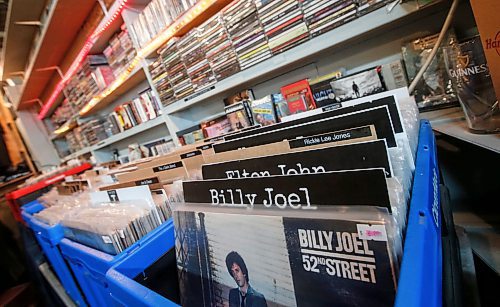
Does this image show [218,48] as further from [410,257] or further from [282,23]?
[410,257]

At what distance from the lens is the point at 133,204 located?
2.80ft

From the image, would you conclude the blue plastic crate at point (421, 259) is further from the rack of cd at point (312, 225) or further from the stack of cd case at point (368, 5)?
the stack of cd case at point (368, 5)

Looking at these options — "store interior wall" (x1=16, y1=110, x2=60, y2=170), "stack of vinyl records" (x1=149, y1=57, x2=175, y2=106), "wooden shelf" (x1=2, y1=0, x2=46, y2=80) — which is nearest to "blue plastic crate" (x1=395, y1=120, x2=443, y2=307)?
"stack of vinyl records" (x1=149, y1=57, x2=175, y2=106)

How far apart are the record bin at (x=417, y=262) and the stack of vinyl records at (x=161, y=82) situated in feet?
4.59

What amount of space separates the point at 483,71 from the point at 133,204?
1.08m

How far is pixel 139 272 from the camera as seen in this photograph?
66cm

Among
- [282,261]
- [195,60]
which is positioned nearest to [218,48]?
[195,60]

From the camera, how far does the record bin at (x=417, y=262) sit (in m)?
0.25

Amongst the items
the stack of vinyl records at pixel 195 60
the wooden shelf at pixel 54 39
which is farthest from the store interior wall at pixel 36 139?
the stack of vinyl records at pixel 195 60

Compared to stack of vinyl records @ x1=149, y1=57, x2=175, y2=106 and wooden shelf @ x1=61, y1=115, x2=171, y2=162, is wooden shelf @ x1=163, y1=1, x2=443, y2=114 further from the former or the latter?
wooden shelf @ x1=61, y1=115, x2=171, y2=162

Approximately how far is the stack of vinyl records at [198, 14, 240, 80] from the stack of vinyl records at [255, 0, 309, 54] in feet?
0.83

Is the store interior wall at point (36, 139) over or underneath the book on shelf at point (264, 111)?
over

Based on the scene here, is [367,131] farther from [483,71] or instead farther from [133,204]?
[133,204]

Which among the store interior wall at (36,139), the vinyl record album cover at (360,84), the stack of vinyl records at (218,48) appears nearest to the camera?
the vinyl record album cover at (360,84)
